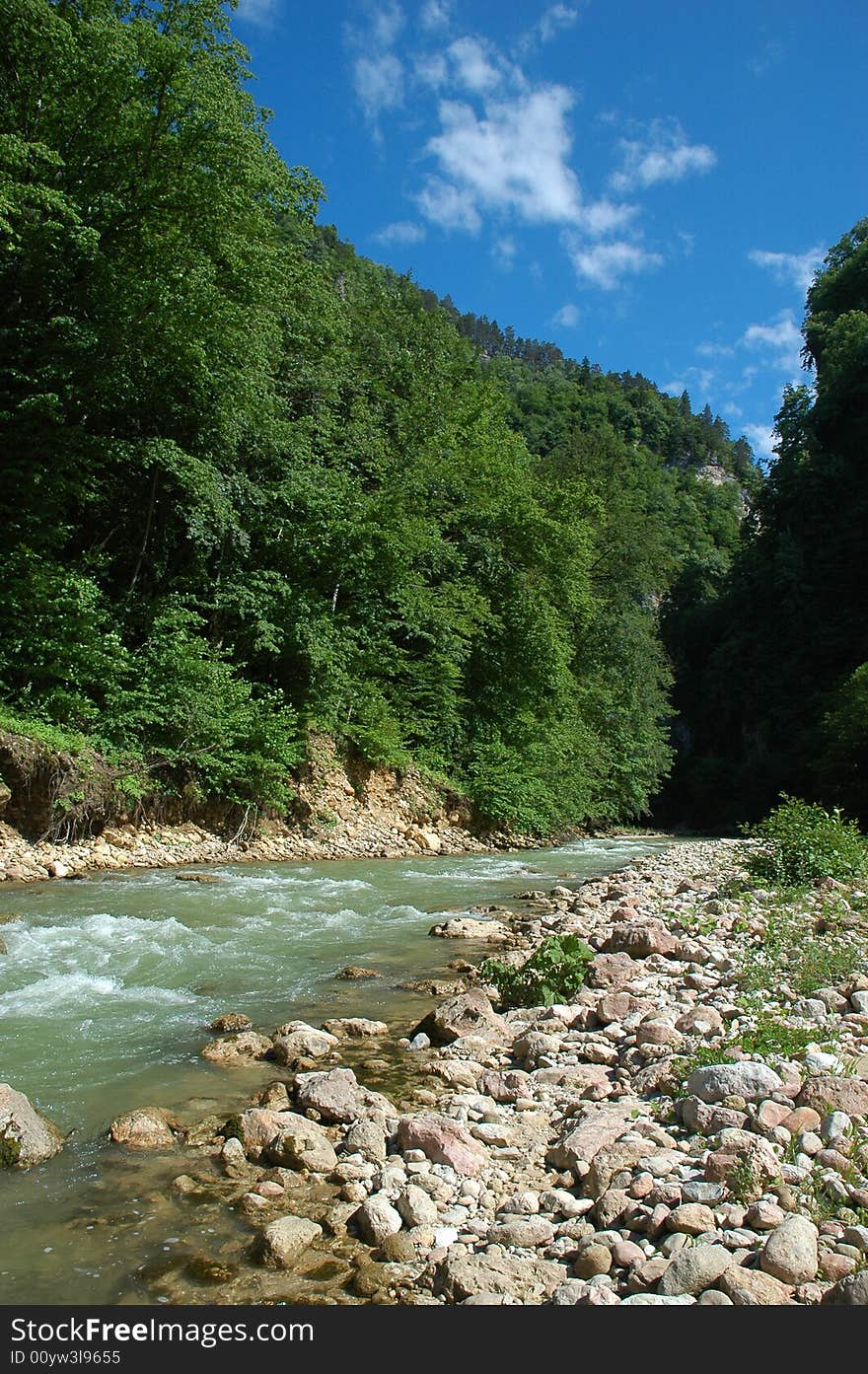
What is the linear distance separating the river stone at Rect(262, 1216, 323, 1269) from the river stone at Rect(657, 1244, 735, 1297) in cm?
115

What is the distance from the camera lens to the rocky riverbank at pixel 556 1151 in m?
2.51

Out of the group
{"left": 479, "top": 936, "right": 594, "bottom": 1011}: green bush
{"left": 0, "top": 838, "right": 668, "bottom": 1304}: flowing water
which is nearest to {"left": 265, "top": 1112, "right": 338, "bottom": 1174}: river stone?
{"left": 0, "top": 838, "right": 668, "bottom": 1304}: flowing water

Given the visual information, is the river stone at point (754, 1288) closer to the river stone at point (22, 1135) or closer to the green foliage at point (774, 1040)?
the green foliage at point (774, 1040)

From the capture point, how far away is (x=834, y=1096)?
10.8ft

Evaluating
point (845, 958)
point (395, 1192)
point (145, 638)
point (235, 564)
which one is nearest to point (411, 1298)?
point (395, 1192)

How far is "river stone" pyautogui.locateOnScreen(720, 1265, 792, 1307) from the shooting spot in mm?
2250

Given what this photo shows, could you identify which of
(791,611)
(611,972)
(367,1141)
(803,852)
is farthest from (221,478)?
(791,611)

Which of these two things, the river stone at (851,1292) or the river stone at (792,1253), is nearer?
the river stone at (851,1292)

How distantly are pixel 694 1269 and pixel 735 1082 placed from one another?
122 cm

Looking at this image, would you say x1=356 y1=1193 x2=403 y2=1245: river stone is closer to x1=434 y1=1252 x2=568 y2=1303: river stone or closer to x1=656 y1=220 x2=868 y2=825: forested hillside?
x1=434 y1=1252 x2=568 y2=1303: river stone

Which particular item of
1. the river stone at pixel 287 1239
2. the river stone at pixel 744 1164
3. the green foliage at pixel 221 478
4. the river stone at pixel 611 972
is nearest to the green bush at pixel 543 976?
the river stone at pixel 611 972

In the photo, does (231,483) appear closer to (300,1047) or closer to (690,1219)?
(300,1047)

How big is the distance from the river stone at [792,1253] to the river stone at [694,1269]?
11 cm

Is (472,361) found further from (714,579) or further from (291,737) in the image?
(714,579)
